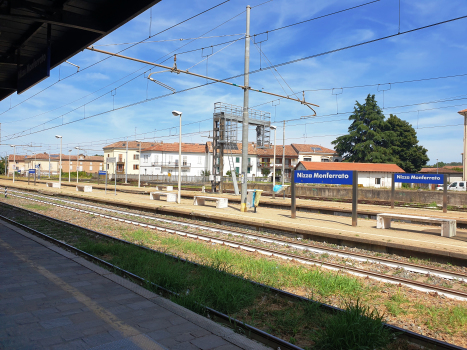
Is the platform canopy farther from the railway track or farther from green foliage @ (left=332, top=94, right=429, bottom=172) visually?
green foliage @ (left=332, top=94, right=429, bottom=172)

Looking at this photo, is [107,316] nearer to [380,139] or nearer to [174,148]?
[380,139]

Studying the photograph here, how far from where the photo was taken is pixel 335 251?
991 centimetres

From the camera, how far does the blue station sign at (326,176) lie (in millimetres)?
15016

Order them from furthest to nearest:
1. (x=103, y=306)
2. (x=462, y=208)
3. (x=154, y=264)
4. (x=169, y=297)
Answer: (x=462, y=208) → (x=154, y=264) → (x=169, y=297) → (x=103, y=306)

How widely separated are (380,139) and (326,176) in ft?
158

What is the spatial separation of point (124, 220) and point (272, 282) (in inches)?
431

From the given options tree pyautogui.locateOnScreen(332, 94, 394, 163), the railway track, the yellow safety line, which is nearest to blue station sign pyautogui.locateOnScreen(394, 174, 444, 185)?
the railway track

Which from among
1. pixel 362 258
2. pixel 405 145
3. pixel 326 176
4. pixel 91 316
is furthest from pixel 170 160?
pixel 91 316

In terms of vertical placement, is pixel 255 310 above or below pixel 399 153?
below

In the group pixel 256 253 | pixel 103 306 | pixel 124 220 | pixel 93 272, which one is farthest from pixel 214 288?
pixel 124 220

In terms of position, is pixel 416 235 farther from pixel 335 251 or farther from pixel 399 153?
pixel 399 153

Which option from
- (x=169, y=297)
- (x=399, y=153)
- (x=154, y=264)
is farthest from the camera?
(x=399, y=153)

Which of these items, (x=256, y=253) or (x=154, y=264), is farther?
(x=256, y=253)

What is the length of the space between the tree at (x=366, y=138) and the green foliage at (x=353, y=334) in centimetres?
5759
